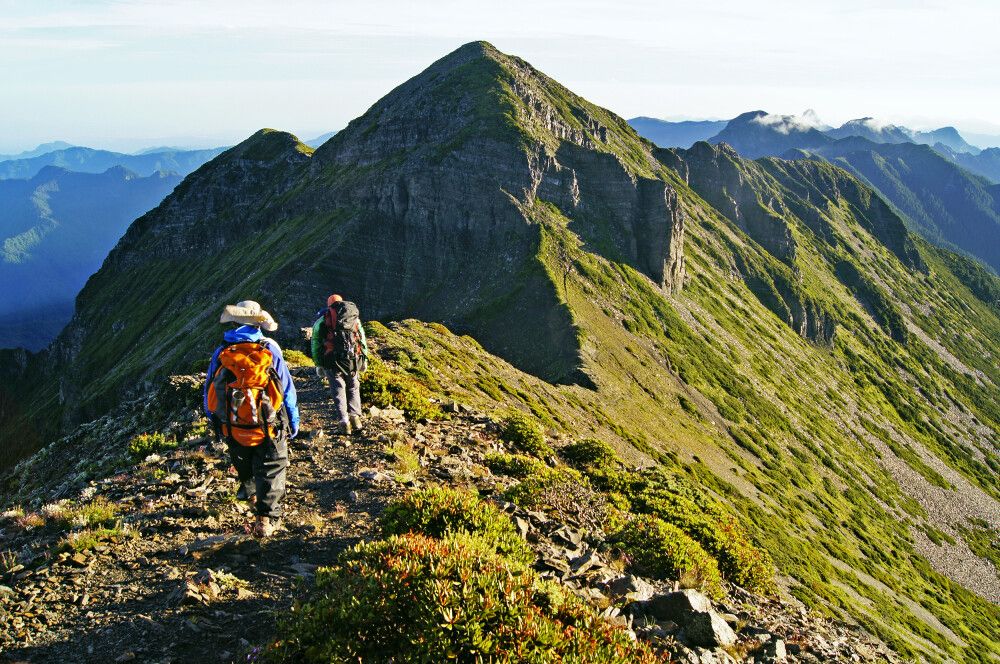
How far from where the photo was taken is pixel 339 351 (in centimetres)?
1686

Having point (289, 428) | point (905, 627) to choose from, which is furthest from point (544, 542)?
point (905, 627)

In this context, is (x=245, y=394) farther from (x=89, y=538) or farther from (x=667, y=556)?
(x=667, y=556)

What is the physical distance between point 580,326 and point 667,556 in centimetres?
7749

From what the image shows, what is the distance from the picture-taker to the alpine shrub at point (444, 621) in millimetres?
6875

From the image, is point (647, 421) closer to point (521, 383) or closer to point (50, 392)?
point (521, 383)

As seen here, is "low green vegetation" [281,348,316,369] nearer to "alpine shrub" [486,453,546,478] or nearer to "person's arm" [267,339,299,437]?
"alpine shrub" [486,453,546,478]

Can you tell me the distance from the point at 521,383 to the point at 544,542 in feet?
159

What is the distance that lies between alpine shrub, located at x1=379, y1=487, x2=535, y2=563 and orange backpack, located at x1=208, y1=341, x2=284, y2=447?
2.90m

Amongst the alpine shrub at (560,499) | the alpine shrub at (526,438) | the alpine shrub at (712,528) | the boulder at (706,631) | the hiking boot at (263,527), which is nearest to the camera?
the boulder at (706,631)

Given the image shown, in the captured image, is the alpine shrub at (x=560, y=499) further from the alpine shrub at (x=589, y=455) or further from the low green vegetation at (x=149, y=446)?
the low green vegetation at (x=149, y=446)

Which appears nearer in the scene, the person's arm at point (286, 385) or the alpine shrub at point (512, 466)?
the person's arm at point (286, 385)

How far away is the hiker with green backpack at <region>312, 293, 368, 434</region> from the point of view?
1686cm

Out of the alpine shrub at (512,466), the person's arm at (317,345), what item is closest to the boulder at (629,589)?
the alpine shrub at (512,466)

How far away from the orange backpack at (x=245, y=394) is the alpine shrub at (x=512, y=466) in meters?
Answer: 7.71
